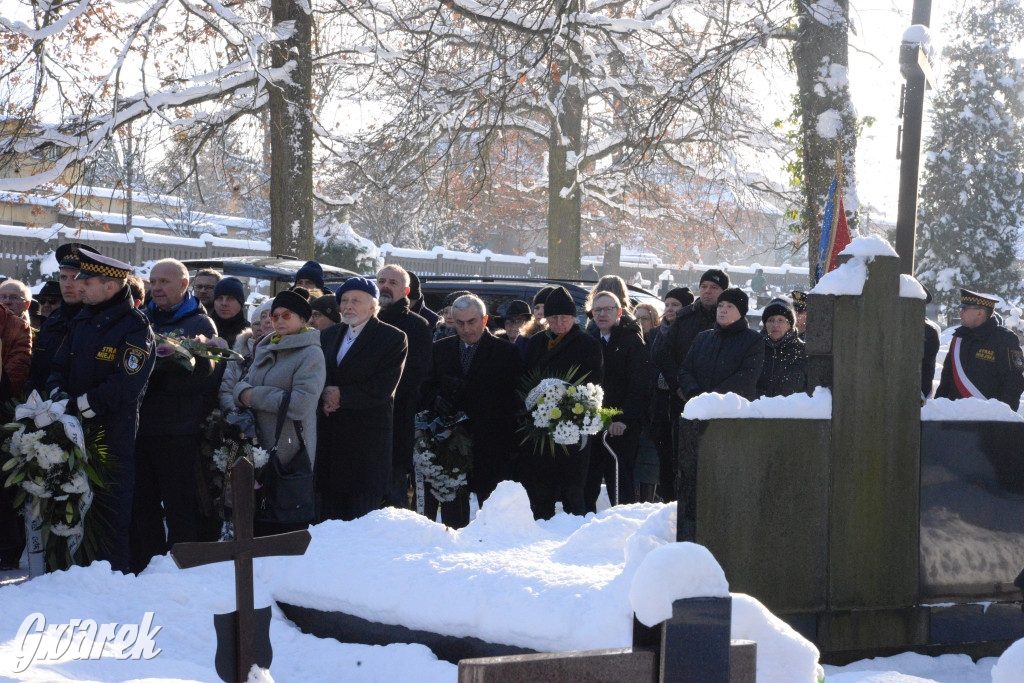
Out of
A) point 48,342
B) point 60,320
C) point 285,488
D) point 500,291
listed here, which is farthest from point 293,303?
point 500,291

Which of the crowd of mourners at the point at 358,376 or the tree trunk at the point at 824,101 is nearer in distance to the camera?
the crowd of mourners at the point at 358,376

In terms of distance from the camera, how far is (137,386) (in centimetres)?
577

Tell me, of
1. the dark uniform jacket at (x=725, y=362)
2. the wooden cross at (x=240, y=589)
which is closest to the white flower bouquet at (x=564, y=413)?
the dark uniform jacket at (x=725, y=362)

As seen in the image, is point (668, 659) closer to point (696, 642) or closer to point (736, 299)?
point (696, 642)

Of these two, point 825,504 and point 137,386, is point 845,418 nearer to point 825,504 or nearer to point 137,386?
point 825,504

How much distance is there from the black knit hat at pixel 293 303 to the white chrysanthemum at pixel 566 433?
1824 mm

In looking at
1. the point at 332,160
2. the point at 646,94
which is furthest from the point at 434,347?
the point at 332,160

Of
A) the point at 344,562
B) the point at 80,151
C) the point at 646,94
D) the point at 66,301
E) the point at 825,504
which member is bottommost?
the point at 344,562

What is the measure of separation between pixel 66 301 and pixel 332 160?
14107 mm

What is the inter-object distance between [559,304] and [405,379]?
1.23 metres

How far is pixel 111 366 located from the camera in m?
5.84

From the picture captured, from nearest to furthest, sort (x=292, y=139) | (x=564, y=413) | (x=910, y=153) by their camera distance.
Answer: (x=564, y=413), (x=910, y=153), (x=292, y=139)

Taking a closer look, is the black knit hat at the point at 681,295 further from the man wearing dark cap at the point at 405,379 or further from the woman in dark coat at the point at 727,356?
the man wearing dark cap at the point at 405,379

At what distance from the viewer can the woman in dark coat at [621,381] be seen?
25.9 feet
